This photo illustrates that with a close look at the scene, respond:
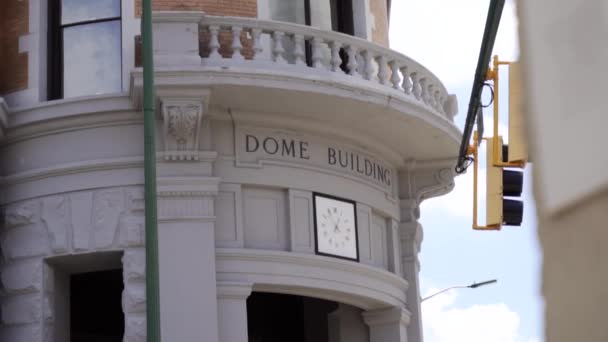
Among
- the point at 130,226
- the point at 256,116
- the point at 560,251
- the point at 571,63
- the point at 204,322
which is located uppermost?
the point at 256,116

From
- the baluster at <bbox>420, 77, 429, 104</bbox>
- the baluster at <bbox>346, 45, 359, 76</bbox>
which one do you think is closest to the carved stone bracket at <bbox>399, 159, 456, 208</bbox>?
the baluster at <bbox>420, 77, 429, 104</bbox>

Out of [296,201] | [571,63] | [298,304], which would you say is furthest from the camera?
[298,304]

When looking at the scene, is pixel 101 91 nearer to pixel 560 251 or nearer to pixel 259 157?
pixel 259 157

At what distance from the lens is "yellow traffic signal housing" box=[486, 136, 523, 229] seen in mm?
12844

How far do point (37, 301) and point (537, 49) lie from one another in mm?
16064

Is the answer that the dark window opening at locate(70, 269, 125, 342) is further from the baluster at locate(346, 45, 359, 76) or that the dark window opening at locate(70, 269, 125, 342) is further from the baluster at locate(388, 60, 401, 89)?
the baluster at locate(388, 60, 401, 89)

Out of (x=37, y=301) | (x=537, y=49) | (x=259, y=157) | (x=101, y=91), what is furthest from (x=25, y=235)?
(x=537, y=49)

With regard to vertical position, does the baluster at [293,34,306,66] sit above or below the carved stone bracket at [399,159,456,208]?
above

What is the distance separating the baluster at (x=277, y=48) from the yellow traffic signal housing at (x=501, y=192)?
6.85 m

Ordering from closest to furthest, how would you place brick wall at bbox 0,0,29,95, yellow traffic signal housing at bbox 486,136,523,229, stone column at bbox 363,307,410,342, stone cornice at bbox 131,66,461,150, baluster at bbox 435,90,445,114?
yellow traffic signal housing at bbox 486,136,523,229, stone cornice at bbox 131,66,461,150, brick wall at bbox 0,0,29,95, stone column at bbox 363,307,410,342, baluster at bbox 435,90,445,114

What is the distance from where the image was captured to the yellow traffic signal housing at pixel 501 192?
12.8 metres

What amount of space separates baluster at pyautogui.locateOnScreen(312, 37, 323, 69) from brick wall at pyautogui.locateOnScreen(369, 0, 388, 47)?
272 centimetres

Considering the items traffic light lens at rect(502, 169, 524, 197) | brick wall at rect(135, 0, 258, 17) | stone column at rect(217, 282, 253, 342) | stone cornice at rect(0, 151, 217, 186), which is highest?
brick wall at rect(135, 0, 258, 17)

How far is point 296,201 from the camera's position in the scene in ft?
65.3
